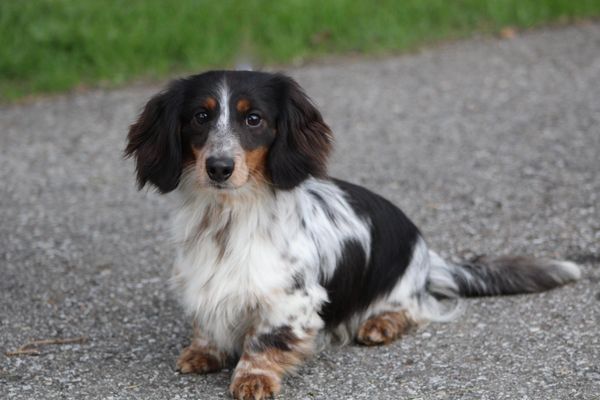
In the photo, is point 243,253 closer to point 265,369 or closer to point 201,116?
point 265,369

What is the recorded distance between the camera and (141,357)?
184 inches

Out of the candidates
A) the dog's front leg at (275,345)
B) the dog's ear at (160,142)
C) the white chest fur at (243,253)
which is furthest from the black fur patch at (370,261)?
the dog's ear at (160,142)

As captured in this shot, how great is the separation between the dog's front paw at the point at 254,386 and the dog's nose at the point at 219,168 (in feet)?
2.66

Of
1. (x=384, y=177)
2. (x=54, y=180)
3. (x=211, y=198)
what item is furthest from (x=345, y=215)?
(x=54, y=180)

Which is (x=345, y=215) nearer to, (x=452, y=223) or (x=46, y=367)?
(x=46, y=367)

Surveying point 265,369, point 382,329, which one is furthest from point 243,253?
point 382,329

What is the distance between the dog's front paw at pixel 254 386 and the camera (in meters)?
4.16

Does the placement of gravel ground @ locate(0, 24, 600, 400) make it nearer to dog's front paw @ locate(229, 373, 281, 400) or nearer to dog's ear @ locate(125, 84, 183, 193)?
dog's front paw @ locate(229, 373, 281, 400)

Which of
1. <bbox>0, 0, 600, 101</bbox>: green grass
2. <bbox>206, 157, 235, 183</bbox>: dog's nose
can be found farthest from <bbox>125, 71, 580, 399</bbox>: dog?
<bbox>0, 0, 600, 101</bbox>: green grass

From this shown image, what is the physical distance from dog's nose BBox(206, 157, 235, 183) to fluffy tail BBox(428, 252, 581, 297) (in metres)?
1.53

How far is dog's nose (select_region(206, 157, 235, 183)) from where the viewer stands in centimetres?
404

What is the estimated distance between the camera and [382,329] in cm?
475

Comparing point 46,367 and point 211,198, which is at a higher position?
point 211,198

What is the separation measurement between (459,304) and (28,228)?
2.88 m
